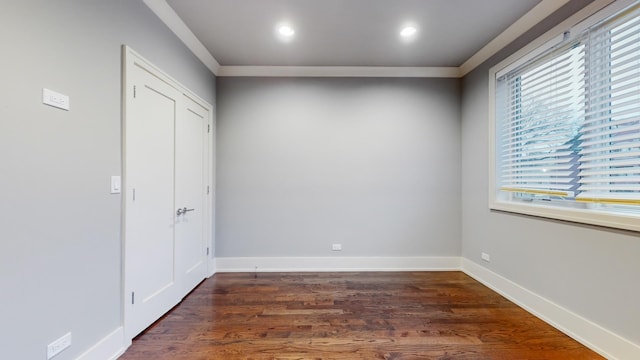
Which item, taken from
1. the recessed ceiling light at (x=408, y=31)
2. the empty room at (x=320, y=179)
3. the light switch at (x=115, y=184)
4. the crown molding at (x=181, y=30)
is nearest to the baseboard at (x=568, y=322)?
the empty room at (x=320, y=179)

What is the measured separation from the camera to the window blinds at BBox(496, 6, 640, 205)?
6.36 feet

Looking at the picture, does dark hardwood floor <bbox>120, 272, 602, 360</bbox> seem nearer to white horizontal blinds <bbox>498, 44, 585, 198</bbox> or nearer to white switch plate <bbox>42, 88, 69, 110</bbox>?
white horizontal blinds <bbox>498, 44, 585, 198</bbox>

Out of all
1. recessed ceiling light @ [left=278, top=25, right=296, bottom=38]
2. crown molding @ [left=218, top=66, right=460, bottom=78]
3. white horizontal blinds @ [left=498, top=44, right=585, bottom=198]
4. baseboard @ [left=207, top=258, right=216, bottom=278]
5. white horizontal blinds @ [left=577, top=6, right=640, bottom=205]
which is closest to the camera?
white horizontal blinds @ [left=577, top=6, right=640, bottom=205]

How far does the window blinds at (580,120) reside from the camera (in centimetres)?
194

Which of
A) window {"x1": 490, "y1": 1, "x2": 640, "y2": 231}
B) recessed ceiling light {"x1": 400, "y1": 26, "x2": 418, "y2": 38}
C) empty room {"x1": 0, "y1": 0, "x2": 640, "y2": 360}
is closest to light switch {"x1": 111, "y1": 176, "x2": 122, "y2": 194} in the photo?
empty room {"x1": 0, "y1": 0, "x2": 640, "y2": 360}

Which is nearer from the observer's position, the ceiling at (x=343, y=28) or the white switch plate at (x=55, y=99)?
the white switch plate at (x=55, y=99)

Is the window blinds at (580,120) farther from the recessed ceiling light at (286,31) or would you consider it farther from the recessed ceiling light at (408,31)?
the recessed ceiling light at (286,31)

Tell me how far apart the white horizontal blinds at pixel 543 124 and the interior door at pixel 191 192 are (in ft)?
11.4

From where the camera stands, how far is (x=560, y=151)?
249 cm

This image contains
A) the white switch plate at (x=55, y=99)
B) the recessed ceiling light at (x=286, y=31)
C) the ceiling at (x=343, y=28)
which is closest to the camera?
the white switch plate at (x=55, y=99)

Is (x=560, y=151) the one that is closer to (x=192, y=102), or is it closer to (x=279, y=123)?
(x=279, y=123)

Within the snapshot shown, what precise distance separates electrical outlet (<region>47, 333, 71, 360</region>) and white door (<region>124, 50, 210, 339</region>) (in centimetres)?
46

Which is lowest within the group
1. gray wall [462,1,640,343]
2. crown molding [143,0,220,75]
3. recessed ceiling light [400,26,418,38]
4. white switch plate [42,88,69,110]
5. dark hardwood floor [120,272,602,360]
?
dark hardwood floor [120,272,602,360]

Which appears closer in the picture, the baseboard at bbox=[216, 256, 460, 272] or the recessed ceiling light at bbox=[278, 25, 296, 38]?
the recessed ceiling light at bbox=[278, 25, 296, 38]
